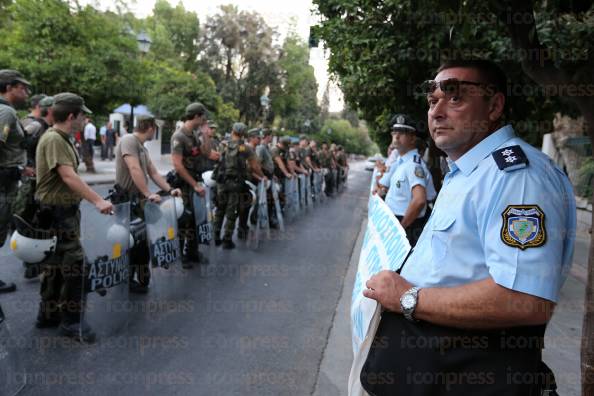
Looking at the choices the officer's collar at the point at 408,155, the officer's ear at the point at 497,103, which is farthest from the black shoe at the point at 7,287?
the officer's ear at the point at 497,103

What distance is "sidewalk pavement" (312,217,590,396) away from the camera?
3.29m

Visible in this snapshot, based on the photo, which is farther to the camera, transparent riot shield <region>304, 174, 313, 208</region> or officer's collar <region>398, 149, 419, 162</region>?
transparent riot shield <region>304, 174, 313, 208</region>

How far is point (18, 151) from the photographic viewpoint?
459cm

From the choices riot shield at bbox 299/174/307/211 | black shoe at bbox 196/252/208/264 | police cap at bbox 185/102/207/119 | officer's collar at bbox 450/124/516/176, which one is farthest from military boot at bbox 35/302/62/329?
riot shield at bbox 299/174/307/211

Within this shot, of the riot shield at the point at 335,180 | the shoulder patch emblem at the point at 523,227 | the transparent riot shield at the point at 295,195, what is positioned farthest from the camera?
the riot shield at the point at 335,180

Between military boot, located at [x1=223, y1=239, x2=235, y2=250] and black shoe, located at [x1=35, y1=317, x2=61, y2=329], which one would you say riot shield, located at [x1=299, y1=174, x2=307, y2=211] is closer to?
military boot, located at [x1=223, y1=239, x2=235, y2=250]

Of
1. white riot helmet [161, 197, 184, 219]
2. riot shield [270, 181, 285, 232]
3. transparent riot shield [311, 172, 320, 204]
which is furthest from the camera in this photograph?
transparent riot shield [311, 172, 320, 204]

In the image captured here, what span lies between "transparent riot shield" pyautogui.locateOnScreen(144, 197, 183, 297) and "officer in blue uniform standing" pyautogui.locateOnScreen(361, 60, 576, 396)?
131 inches

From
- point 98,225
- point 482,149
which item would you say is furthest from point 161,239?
point 482,149

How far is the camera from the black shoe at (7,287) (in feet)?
15.0

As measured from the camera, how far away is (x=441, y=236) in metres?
1.41

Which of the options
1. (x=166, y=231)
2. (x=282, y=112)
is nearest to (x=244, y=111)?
(x=282, y=112)

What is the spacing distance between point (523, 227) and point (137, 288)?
4466mm

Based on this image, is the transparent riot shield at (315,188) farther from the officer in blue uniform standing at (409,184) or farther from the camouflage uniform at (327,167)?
the officer in blue uniform standing at (409,184)
